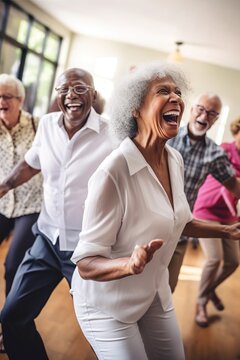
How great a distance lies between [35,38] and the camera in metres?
7.80

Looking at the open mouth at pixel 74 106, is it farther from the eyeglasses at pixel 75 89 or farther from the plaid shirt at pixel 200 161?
the plaid shirt at pixel 200 161

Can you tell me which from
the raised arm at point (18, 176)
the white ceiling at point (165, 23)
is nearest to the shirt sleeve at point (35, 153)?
the raised arm at point (18, 176)

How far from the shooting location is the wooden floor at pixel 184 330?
2.26 meters

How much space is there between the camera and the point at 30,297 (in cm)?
154

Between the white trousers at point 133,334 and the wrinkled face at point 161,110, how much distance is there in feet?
1.84

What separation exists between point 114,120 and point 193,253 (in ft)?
13.5

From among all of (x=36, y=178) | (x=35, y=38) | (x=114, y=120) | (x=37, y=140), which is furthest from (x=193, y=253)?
(x=35, y=38)

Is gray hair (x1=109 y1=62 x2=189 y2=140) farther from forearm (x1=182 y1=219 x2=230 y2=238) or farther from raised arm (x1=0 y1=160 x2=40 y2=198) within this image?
raised arm (x1=0 y1=160 x2=40 y2=198)

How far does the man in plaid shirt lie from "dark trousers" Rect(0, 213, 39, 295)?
3.18 feet

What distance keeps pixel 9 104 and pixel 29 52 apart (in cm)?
602

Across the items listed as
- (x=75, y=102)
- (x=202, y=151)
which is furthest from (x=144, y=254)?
(x=202, y=151)

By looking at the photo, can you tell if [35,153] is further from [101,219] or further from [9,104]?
[101,219]

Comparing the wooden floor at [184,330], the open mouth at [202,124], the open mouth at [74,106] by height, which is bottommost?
the wooden floor at [184,330]

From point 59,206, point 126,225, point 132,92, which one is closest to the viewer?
point 126,225
